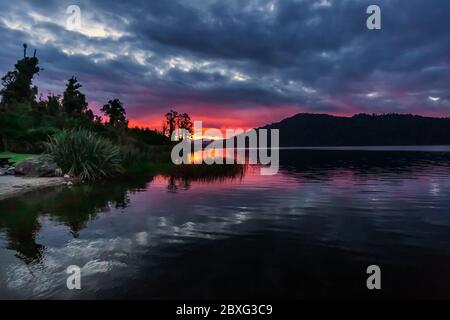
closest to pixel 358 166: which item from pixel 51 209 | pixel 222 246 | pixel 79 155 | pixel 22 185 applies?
pixel 79 155

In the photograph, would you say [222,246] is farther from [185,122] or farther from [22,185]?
[185,122]

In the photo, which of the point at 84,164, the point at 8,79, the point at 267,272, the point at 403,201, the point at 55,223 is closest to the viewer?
the point at 267,272

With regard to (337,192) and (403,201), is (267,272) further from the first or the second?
(337,192)

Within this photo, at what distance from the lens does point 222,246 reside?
28.4 feet

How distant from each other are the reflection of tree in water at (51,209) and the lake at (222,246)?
0.15 ft

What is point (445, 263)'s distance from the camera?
726 cm

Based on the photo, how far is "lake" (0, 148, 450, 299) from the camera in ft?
19.8

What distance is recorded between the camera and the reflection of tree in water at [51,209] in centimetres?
863

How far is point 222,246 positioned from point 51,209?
8.17 metres

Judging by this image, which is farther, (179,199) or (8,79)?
(8,79)

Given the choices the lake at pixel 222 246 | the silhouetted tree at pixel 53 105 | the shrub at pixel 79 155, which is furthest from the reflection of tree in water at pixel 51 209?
the silhouetted tree at pixel 53 105
